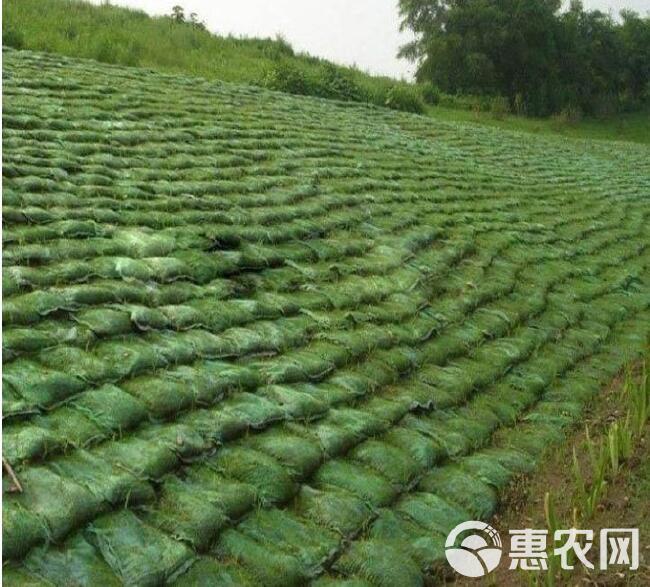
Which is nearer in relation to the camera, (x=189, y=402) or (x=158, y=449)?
(x=158, y=449)

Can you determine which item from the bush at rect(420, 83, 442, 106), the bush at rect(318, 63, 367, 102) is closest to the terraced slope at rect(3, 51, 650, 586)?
the bush at rect(318, 63, 367, 102)

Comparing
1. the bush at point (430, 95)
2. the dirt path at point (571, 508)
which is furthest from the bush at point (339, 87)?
the dirt path at point (571, 508)

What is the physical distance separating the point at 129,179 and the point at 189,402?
192cm

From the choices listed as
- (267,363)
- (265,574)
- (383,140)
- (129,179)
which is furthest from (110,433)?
(383,140)

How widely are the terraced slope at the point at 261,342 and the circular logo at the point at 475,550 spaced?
0.16 feet

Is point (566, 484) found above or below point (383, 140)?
below

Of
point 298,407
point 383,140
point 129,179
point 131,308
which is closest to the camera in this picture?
point 298,407

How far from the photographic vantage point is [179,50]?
11.8 m

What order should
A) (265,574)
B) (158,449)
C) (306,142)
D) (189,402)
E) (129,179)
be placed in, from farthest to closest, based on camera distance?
1. (306,142)
2. (129,179)
3. (189,402)
4. (158,449)
5. (265,574)

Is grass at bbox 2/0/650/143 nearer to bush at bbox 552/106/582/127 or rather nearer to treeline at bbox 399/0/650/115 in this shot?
bush at bbox 552/106/582/127

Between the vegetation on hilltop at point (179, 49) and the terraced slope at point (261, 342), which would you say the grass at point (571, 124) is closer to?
the vegetation on hilltop at point (179, 49)

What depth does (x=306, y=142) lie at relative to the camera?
5.77m

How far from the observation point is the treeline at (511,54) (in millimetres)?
22453

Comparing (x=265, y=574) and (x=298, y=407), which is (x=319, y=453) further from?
(x=265, y=574)
